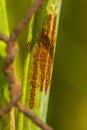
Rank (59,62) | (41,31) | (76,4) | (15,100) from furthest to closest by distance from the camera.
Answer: (59,62) → (76,4) → (41,31) → (15,100)

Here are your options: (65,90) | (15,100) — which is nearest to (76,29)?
(65,90)

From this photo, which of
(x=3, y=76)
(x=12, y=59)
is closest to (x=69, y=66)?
(x=3, y=76)

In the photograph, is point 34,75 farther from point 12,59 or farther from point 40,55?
point 12,59

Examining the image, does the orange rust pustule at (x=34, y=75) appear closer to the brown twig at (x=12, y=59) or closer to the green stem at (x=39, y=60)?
the green stem at (x=39, y=60)

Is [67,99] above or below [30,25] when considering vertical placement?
below

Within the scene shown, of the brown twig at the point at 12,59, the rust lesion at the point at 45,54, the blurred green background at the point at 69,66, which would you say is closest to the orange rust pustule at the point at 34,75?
the rust lesion at the point at 45,54

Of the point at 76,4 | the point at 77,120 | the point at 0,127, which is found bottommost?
the point at 77,120

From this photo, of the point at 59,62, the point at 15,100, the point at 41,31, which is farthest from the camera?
the point at 59,62

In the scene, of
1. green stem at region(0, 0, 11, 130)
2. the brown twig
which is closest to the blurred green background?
green stem at region(0, 0, 11, 130)

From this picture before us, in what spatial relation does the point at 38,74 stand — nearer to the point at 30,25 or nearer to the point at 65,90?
the point at 30,25
